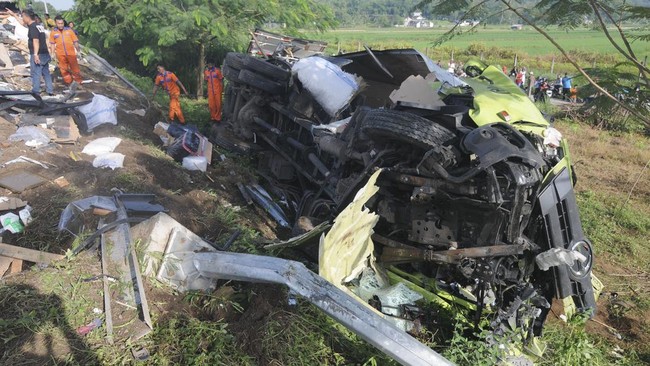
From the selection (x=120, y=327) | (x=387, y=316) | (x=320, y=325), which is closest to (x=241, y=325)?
(x=320, y=325)

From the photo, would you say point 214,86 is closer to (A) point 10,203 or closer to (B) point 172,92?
(B) point 172,92

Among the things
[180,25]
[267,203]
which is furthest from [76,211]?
[180,25]

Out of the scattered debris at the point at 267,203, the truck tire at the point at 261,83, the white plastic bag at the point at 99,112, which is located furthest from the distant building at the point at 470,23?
the white plastic bag at the point at 99,112

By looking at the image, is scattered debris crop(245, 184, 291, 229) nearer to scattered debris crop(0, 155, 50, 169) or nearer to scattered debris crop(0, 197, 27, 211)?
scattered debris crop(0, 155, 50, 169)

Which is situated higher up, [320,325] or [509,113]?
[509,113]

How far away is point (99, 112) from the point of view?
6.79 meters

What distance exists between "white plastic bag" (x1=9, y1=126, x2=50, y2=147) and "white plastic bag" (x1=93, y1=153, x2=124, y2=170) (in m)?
0.79

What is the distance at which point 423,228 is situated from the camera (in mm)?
3273

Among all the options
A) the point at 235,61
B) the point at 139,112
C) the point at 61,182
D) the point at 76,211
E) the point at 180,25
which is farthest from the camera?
the point at 180,25

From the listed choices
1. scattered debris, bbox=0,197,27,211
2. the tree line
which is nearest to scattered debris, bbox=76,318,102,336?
scattered debris, bbox=0,197,27,211

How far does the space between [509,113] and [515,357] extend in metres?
1.74

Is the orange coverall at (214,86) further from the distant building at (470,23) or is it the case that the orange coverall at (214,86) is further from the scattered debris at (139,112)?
the distant building at (470,23)

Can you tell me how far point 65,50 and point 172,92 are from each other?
6.67ft

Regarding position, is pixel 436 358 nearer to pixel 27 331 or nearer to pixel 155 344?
pixel 155 344
